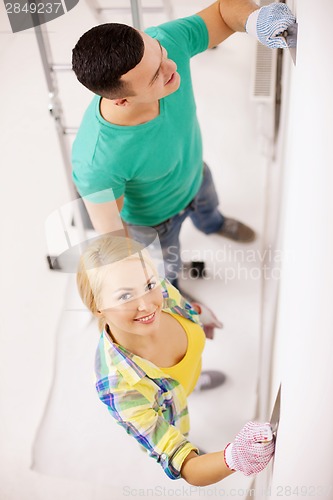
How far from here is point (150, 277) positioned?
3.89 feet

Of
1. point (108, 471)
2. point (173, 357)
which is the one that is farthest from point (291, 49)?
point (108, 471)

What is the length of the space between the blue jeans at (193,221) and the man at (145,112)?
5cm

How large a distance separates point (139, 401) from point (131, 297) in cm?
20

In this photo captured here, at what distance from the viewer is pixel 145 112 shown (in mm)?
1389

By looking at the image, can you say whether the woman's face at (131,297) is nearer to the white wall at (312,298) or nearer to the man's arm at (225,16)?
the white wall at (312,298)

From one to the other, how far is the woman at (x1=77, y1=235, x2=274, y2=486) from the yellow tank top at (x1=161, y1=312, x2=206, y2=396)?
4cm

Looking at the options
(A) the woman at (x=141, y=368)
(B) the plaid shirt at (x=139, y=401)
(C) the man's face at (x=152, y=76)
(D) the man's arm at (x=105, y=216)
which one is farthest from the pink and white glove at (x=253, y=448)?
(C) the man's face at (x=152, y=76)

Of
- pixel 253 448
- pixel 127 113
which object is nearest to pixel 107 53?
pixel 127 113

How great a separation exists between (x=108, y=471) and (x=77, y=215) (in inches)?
26.9

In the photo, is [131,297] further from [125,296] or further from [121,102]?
[121,102]

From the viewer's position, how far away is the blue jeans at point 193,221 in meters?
1.80

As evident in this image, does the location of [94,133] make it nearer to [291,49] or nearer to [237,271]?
[291,49]

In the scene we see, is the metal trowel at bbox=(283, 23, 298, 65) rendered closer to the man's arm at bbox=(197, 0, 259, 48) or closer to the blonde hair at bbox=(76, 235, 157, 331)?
the man's arm at bbox=(197, 0, 259, 48)

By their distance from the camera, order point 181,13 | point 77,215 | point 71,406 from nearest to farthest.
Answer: point 77,215 < point 181,13 < point 71,406
